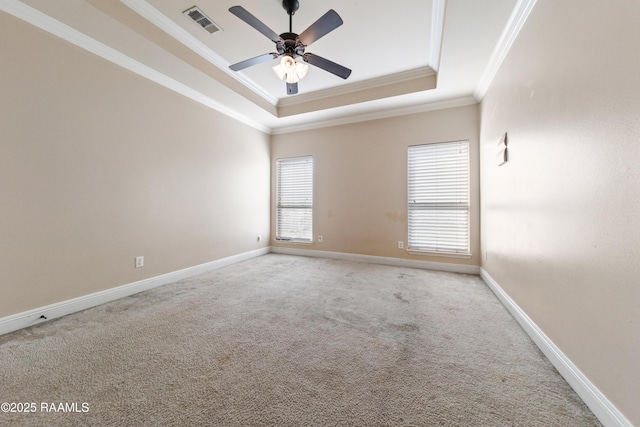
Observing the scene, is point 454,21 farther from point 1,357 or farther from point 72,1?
point 1,357

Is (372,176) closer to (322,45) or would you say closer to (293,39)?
(322,45)

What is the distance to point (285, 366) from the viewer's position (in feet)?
4.90

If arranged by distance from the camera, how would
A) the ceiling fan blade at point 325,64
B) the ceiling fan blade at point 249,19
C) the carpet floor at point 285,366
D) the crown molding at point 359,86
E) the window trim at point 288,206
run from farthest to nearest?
the window trim at point 288,206, the crown molding at point 359,86, the ceiling fan blade at point 325,64, the ceiling fan blade at point 249,19, the carpet floor at point 285,366

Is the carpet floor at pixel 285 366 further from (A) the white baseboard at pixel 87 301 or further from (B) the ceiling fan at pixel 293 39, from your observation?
(B) the ceiling fan at pixel 293 39

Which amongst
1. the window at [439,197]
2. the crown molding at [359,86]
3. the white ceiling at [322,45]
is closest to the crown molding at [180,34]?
the white ceiling at [322,45]

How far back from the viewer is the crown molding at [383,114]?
12.0ft

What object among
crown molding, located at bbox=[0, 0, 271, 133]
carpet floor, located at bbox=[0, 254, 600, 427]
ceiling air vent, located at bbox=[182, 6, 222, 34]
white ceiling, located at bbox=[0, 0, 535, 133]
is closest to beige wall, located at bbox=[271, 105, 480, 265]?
white ceiling, located at bbox=[0, 0, 535, 133]

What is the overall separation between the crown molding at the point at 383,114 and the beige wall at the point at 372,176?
0.07 metres

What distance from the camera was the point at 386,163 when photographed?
13.6 ft

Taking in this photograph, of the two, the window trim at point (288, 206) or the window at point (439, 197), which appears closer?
the window at point (439, 197)

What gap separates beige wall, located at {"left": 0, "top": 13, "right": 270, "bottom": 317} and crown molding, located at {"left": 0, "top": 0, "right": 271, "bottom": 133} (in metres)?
0.06

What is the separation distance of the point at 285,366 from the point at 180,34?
3.50m

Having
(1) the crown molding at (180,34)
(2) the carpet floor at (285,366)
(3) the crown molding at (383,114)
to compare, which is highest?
(1) the crown molding at (180,34)

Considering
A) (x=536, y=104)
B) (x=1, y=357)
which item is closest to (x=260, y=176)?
(x=1, y=357)
